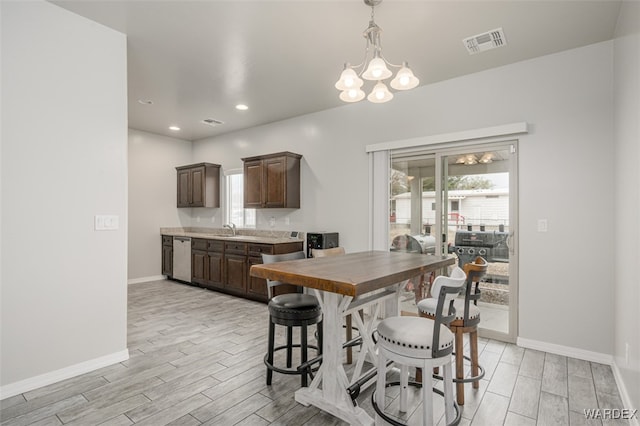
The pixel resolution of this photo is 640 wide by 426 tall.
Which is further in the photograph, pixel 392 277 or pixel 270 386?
pixel 270 386

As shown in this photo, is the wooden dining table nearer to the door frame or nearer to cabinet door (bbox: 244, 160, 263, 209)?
the door frame

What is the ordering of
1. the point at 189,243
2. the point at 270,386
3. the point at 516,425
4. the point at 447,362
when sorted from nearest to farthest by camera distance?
1. the point at 447,362
2. the point at 516,425
3. the point at 270,386
4. the point at 189,243

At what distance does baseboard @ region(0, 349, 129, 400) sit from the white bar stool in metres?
2.21

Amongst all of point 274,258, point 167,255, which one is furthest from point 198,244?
point 274,258

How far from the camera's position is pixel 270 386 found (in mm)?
2395

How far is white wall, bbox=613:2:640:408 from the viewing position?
1.95m

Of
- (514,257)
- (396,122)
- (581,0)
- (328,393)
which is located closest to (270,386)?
(328,393)

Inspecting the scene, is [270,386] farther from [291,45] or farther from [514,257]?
[291,45]

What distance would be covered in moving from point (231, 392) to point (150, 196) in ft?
16.5

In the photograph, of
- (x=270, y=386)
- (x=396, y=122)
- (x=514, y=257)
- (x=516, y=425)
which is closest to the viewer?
(x=516, y=425)

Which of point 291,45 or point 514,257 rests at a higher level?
point 291,45

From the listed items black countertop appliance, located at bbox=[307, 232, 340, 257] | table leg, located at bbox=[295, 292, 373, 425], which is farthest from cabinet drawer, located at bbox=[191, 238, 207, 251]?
table leg, located at bbox=[295, 292, 373, 425]

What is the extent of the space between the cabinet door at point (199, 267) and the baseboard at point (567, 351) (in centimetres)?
451

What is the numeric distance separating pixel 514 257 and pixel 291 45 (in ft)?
9.87
